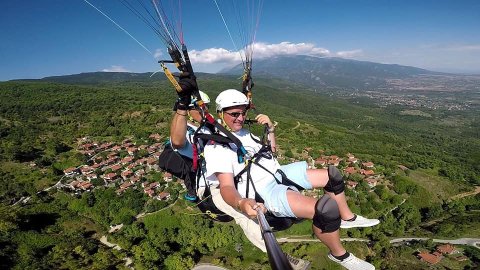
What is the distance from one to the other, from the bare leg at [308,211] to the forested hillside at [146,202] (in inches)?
82.2

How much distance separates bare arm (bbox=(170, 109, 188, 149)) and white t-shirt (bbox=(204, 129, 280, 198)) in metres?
0.43

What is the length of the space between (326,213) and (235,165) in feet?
5.08

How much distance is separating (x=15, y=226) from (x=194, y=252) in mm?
18079

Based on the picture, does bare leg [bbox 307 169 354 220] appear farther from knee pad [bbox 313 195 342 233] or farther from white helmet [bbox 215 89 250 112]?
white helmet [bbox 215 89 250 112]

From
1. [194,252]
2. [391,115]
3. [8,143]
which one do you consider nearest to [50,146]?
[8,143]

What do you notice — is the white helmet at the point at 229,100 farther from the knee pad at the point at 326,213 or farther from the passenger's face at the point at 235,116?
the knee pad at the point at 326,213

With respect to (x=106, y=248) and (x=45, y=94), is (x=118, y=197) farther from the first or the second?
(x=45, y=94)

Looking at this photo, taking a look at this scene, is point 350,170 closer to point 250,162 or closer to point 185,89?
point 250,162

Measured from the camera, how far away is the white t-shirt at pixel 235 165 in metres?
4.54

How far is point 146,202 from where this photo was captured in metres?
38.6

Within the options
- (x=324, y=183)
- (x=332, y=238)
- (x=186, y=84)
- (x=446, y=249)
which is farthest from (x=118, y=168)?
(x=332, y=238)

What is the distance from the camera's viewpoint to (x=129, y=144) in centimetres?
5609

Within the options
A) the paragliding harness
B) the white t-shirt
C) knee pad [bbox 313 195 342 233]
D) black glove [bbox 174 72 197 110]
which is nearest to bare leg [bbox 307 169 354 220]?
the paragliding harness

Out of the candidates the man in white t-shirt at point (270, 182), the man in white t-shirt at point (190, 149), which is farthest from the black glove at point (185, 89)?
the man in white t-shirt at point (270, 182)
